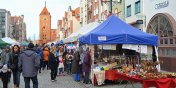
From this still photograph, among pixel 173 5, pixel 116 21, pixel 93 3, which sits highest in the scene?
pixel 93 3

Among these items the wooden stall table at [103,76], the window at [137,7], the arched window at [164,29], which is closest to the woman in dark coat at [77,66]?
the wooden stall table at [103,76]

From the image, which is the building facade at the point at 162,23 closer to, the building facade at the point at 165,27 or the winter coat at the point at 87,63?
the building facade at the point at 165,27

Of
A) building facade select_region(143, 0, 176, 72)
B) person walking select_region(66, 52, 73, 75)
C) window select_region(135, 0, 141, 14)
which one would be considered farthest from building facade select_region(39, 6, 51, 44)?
person walking select_region(66, 52, 73, 75)

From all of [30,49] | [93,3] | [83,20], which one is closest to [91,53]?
[30,49]

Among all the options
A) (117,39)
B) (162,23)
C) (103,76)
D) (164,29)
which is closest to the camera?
(117,39)

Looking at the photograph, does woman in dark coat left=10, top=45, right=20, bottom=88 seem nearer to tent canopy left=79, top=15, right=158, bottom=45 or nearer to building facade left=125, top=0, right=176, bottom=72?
tent canopy left=79, top=15, right=158, bottom=45

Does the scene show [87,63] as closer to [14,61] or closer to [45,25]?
[14,61]

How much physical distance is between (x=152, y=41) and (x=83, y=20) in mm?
58102

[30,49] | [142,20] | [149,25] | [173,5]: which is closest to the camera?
[30,49]

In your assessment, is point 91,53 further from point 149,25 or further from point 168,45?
point 149,25

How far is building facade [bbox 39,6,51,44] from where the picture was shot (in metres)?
136

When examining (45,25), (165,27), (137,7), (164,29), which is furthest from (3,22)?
(165,27)

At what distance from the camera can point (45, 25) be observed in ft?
454

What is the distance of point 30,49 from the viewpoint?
11.4 m
